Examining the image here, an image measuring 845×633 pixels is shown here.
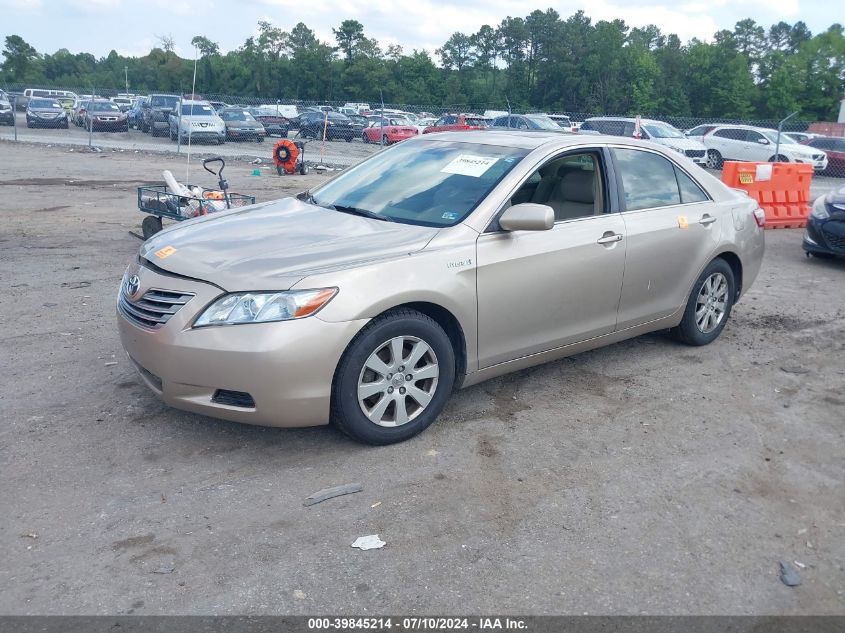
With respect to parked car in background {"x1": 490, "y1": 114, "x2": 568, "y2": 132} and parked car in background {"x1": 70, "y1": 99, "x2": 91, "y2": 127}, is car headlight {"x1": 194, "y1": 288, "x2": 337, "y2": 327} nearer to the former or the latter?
parked car in background {"x1": 490, "y1": 114, "x2": 568, "y2": 132}

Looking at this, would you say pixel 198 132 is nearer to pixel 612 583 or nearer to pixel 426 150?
pixel 426 150

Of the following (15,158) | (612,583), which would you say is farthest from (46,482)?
(15,158)

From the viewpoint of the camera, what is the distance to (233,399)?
155 inches

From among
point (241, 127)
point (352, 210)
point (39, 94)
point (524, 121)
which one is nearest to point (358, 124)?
point (241, 127)

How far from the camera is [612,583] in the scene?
10.4 feet

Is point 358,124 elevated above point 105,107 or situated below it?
below

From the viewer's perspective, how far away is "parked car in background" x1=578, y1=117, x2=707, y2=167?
80.8ft

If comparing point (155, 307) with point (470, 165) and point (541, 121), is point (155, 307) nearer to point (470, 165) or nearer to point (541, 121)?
point (470, 165)

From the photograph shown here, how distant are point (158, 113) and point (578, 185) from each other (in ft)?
103

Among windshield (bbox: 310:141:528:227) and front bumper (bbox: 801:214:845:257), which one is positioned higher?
windshield (bbox: 310:141:528:227)

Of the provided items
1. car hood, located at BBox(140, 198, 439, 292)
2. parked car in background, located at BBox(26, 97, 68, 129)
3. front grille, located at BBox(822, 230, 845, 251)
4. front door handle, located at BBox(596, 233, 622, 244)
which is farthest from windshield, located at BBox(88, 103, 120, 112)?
front door handle, located at BBox(596, 233, 622, 244)

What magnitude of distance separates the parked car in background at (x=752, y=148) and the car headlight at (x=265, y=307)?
2428 centimetres

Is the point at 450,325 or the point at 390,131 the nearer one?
the point at 450,325

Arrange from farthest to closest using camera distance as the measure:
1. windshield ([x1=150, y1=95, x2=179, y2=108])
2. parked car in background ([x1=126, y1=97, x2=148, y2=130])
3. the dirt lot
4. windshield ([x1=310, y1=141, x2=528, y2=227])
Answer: parked car in background ([x1=126, y1=97, x2=148, y2=130]), windshield ([x1=150, y1=95, x2=179, y2=108]), windshield ([x1=310, y1=141, x2=528, y2=227]), the dirt lot
